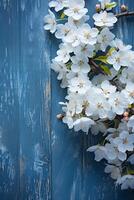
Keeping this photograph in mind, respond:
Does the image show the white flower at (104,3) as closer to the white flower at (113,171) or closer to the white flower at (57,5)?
the white flower at (57,5)

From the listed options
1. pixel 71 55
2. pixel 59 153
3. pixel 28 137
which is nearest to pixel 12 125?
pixel 28 137

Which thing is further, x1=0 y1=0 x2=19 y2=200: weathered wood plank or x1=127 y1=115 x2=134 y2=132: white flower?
x1=0 y1=0 x2=19 y2=200: weathered wood plank

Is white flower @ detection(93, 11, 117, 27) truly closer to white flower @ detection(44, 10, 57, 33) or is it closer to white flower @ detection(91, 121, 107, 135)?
white flower @ detection(44, 10, 57, 33)

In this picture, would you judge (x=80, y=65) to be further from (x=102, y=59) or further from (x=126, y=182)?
(x=126, y=182)

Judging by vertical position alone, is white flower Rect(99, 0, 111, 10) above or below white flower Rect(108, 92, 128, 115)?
above

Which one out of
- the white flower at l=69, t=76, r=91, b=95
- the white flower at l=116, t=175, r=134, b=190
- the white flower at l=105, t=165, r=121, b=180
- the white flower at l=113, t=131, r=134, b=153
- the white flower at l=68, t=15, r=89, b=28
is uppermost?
the white flower at l=68, t=15, r=89, b=28

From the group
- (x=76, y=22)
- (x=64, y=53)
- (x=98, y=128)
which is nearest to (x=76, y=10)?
(x=76, y=22)

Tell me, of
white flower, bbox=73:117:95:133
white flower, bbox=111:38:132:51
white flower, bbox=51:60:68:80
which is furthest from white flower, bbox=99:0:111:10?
white flower, bbox=73:117:95:133

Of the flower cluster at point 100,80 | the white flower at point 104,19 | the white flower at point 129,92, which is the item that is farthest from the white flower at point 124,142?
the white flower at point 104,19
